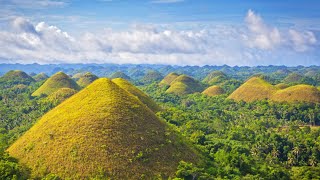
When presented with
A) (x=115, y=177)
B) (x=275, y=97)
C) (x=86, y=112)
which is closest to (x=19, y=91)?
(x=275, y=97)

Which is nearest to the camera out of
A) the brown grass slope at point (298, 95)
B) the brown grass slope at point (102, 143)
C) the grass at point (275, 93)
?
the brown grass slope at point (102, 143)

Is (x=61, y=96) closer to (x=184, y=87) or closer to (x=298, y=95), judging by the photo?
(x=298, y=95)

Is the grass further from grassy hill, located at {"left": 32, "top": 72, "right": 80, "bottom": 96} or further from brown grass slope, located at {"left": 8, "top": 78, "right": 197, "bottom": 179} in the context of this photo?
brown grass slope, located at {"left": 8, "top": 78, "right": 197, "bottom": 179}

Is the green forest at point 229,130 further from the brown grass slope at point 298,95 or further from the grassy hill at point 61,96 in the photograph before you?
the grassy hill at point 61,96

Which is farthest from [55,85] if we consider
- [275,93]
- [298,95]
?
[298,95]

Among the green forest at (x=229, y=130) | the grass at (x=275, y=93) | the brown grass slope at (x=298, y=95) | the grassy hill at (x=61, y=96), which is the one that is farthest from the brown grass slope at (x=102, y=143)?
the grass at (x=275, y=93)

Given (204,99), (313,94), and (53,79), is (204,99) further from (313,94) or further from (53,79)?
(53,79)
